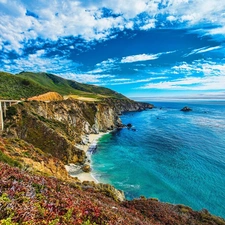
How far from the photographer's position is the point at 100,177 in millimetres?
32375

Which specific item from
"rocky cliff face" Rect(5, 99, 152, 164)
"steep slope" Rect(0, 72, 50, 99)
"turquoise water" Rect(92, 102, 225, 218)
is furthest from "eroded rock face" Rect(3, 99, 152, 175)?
"steep slope" Rect(0, 72, 50, 99)

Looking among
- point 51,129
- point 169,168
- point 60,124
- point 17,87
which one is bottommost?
point 169,168

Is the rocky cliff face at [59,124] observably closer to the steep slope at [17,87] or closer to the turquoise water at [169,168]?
the turquoise water at [169,168]

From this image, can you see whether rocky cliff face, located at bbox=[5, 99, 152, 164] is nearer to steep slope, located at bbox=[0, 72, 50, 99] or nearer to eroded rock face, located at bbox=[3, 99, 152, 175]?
eroded rock face, located at bbox=[3, 99, 152, 175]

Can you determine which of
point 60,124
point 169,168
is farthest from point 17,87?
point 169,168

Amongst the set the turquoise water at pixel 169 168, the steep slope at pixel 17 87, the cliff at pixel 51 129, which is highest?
the steep slope at pixel 17 87

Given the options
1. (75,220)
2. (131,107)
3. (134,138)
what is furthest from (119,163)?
(131,107)

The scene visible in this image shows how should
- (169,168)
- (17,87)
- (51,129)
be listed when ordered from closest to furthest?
1. (169,168)
2. (51,129)
3. (17,87)

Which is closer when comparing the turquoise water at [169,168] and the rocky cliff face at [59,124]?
the turquoise water at [169,168]

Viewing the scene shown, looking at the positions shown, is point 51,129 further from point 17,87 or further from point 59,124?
point 17,87

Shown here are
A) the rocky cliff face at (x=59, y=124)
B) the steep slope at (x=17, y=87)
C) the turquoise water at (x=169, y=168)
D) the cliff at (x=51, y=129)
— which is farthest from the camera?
the steep slope at (x=17, y=87)

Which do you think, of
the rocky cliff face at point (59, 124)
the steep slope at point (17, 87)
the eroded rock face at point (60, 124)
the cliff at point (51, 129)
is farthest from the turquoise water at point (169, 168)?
the steep slope at point (17, 87)

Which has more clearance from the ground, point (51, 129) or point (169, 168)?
point (51, 129)

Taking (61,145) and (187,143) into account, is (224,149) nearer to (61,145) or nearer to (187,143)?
(187,143)
